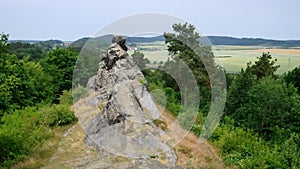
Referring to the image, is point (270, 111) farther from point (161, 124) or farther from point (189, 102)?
point (161, 124)

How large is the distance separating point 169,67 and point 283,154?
1556cm

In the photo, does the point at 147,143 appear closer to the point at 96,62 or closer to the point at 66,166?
the point at 66,166

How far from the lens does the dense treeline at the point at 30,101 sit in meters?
11.3

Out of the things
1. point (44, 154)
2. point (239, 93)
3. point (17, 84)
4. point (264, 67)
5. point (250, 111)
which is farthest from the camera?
point (264, 67)

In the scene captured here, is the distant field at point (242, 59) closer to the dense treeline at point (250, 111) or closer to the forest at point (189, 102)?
the forest at point (189, 102)

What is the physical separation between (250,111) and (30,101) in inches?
733

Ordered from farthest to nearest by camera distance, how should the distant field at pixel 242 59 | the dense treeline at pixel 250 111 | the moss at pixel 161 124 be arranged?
the distant field at pixel 242 59 → the moss at pixel 161 124 → the dense treeline at pixel 250 111

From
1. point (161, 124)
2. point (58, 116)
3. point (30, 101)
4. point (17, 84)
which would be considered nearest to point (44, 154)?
point (58, 116)

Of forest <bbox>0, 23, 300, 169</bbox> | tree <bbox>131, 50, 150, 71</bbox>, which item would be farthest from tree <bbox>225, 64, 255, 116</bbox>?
tree <bbox>131, 50, 150, 71</bbox>

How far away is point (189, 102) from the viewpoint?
2280cm

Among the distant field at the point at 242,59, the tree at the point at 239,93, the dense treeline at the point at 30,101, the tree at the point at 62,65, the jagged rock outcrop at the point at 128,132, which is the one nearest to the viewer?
the jagged rock outcrop at the point at 128,132

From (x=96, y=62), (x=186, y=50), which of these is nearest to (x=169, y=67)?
(x=186, y=50)

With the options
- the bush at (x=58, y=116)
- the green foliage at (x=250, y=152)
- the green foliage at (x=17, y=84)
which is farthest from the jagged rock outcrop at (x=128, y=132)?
the green foliage at (x=17, y=84)

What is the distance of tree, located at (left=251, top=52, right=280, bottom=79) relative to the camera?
3325 centimetres
